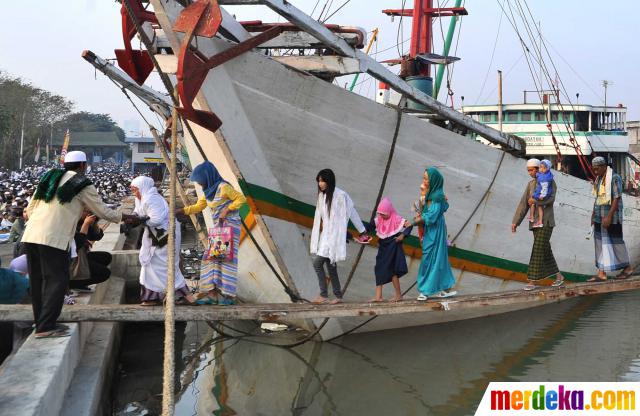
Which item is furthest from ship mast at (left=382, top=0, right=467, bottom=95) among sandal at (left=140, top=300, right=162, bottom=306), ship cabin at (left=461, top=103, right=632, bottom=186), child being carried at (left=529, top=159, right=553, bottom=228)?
sandal at (left=140, top=300, right=162, bottom=306)

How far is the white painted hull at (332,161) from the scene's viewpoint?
19.3 feet

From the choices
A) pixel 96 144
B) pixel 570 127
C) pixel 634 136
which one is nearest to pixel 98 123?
pixel 96 144

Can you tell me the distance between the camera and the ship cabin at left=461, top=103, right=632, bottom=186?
16.7 meters

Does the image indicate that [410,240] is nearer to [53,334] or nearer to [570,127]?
[53,334]

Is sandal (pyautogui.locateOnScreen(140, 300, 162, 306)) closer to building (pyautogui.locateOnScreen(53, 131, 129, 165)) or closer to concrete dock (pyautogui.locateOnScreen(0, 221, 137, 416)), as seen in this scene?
concrete dock (pyautogui.locateOnScreen(0, 221, 137, 416))

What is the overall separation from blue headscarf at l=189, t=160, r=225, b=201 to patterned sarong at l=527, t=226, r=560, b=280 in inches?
137

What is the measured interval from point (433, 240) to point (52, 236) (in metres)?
3.27

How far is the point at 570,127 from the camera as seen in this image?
684 inches

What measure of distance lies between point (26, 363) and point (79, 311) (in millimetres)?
Result: 1081

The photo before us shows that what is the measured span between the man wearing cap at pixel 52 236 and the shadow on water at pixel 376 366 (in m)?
1.24

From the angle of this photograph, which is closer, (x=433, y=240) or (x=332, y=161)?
(x=433, y=240)

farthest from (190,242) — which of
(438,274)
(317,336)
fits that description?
(438,274)

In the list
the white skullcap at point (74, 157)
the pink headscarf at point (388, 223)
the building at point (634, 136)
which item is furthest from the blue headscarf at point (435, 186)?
the building at point (634, 136)

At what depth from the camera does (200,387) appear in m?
5.80
